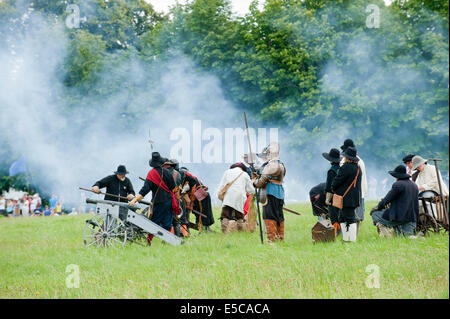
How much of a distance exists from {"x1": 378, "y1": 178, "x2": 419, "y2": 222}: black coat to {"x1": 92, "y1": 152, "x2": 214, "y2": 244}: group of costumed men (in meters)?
3.65

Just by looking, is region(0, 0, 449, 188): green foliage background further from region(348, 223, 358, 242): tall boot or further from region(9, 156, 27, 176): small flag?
region(348, 223, 358, 242): tall boot

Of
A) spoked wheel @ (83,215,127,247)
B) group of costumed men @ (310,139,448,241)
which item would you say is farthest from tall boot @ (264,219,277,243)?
spoked wheel @ (83,215,127,247)

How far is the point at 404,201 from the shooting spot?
849 cm

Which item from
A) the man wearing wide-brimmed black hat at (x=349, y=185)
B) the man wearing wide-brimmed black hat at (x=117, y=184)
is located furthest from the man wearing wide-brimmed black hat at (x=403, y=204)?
the man wearing wide-brimmed black hat at (x=117, y=184)

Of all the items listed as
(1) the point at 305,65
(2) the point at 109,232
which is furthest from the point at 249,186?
(1) the point at 305,65

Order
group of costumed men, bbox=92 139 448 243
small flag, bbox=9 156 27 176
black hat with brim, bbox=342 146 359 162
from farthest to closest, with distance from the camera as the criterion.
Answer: small flag, bbox=9 156 27 176 → group of costumed men, bbox=92 139 448 243 → black hat with brim, bbox=342 146 359 162

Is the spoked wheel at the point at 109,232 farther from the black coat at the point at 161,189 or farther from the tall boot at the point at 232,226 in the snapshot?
the tall boot at the point at 232,226

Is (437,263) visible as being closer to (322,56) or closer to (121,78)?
(322,56)

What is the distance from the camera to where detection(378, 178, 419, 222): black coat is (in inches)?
334

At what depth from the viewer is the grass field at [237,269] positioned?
548 centimetres

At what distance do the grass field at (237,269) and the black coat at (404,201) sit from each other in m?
0.43

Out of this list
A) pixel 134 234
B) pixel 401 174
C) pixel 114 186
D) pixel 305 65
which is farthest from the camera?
pixel 305 65

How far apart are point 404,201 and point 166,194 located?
399 cm

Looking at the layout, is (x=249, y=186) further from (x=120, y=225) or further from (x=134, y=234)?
(x=120, y=225)
